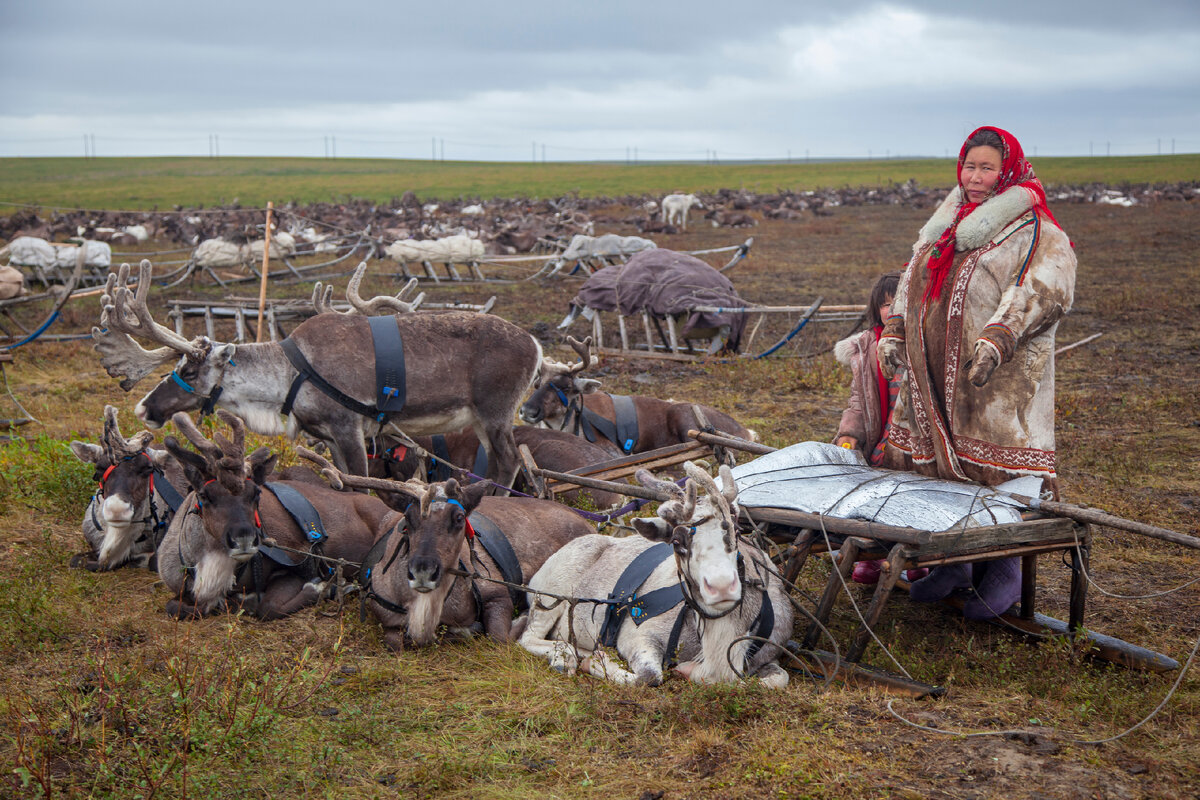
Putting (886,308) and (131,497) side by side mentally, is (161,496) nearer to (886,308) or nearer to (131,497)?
(131,497)

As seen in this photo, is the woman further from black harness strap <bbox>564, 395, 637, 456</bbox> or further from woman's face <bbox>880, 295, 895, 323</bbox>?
black harness strap <bbox>564, 395, 637, 456</bbox>

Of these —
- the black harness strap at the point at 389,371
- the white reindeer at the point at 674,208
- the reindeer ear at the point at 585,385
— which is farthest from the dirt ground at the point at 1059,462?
the white reindeer at the point at 674,208

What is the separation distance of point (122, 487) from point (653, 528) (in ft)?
13.7

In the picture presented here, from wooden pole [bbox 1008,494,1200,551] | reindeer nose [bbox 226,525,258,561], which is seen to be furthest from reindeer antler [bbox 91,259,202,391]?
wooden pole [bbox 1008,494,1200,551]

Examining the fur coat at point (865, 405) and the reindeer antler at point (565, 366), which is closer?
the fur coat at point (865, 405)

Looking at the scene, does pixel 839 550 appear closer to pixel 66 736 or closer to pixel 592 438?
pixel 66 736

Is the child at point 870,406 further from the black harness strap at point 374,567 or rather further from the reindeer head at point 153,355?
the reindeer head at point 153,355

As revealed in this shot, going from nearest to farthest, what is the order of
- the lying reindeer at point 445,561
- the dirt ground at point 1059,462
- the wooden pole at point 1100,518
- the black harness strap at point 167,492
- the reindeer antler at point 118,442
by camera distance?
the dirt ground at point 1059,462
the wooden pole at point 1100,518
the lying reindeer at point 445,561
the black harness strap at point 167,492
the reindeer antler at point 118,442

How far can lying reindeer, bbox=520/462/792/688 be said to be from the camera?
15.4 ft

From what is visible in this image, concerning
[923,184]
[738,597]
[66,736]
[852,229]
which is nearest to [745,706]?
[738,597]

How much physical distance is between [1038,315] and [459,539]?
3.39m

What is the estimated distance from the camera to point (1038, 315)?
493 cm

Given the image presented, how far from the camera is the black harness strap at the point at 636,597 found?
5.21 m

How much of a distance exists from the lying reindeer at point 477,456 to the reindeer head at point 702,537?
11.5 feet
